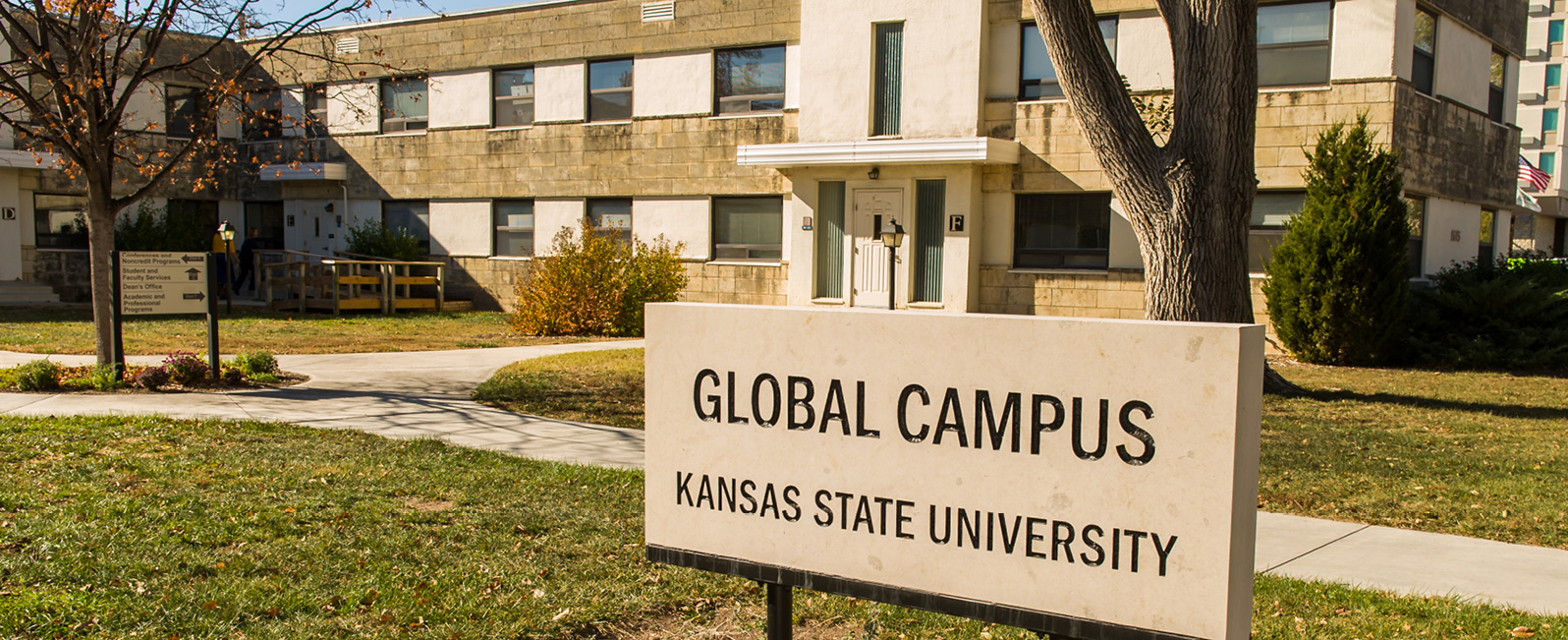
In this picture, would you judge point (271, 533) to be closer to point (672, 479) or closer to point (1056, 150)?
point (672, 479)

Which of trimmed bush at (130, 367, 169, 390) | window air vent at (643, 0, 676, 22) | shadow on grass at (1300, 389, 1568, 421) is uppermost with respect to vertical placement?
window air vent at (643, 0, 676, 22)

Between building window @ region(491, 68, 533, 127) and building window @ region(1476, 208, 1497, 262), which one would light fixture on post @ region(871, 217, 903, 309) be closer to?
building window @ region(491, 68, 533, 127)

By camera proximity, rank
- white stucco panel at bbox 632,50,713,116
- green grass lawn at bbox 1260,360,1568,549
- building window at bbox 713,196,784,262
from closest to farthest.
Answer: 1. green grass lawn at bbox 1260,360,1568,549
2. building window at bbox 713,196,784,262
3. white stucco panel at bbox 632,50,713,116

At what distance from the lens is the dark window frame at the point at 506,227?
25.6 metres

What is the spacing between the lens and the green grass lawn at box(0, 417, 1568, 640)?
4.58 metres

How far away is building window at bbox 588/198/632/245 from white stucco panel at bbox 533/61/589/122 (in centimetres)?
191

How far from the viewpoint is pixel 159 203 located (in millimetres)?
28734

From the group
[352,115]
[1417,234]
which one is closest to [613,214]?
[352,115]

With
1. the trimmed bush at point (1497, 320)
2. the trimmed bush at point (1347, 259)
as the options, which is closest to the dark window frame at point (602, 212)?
the trimmed bush at point (1347, 259)

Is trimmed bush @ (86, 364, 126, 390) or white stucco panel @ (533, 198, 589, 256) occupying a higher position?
white stucco panel @ (533, 198, 589, 256)

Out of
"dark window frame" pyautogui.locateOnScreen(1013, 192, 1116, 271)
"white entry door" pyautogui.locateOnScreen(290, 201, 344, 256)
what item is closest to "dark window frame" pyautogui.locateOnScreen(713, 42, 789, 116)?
"dark window frame" pyautogui.locateOnScreen(1013, 192, 1116, 271)

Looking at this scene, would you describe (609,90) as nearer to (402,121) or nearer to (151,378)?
(402,121)

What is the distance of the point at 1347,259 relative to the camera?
51.9ft

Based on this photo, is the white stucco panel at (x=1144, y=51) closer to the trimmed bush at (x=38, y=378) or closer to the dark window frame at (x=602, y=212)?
the dark window frame at (x=602, y=212)
